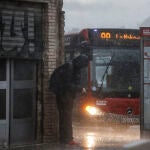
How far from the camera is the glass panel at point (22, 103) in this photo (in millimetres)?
13781

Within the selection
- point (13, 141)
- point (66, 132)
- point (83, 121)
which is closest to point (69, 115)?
point (66, 132)

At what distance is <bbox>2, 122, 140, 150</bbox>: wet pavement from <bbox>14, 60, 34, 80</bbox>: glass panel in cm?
145

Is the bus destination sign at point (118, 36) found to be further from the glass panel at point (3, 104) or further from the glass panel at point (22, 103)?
the glass panel at point (3, 104)

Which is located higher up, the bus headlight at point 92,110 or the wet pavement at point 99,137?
the bus headlight at point 92,110

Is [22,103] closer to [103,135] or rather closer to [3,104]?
[3,104]

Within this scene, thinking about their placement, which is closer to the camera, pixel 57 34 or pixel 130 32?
pixel 57 34

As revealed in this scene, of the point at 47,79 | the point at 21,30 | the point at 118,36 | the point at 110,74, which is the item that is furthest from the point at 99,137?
the point at 118,36

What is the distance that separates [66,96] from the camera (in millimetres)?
13883

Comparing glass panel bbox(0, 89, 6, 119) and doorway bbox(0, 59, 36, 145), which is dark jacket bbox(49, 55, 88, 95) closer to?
doorway bbox(0, 59, 36, 145)

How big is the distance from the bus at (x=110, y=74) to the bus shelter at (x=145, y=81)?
405 cm

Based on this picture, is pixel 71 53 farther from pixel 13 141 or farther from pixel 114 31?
pixel 13 141

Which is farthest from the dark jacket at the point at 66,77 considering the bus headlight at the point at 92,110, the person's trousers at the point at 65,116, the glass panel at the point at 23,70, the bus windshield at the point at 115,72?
the bus windshield at the point at 115,72

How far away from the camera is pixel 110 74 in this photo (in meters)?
19.2

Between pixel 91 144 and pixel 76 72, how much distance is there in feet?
5.64
